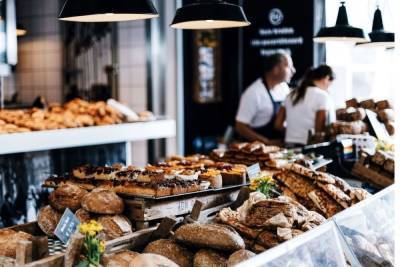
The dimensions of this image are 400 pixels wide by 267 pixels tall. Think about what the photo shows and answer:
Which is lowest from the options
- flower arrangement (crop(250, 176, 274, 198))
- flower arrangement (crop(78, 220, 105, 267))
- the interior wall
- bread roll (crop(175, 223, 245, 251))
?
bread roll (crop(175, 223, 245, 251))

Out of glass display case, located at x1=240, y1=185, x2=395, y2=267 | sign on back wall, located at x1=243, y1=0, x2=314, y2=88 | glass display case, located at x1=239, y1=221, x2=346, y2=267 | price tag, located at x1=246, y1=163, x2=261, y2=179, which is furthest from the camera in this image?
sign on back wall, located at x1=243, y1=0, x2=314, y2=88

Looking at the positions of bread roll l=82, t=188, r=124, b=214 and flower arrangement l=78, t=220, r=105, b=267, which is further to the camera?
bread roll l=82, t=188, r=124, b=214

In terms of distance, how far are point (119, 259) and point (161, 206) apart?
72cm

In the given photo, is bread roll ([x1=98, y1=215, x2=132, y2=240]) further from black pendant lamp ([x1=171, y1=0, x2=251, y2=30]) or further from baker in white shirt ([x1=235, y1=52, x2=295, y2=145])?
baker in white shirt ([x1=235, y1=52, x2=295, y2=145])

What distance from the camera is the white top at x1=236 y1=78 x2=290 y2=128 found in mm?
7176

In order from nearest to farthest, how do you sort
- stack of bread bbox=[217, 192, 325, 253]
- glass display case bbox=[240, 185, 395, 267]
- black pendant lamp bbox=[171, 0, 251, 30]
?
glass display case bbox=[240, 185, 395, 267] → stack of bread bbox=[217, 192, 325, 253] → black pendant lamp bbox=[171, 0, 251, 30]

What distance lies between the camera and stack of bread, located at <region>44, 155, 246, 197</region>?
9.82 feet

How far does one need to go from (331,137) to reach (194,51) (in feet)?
13.0

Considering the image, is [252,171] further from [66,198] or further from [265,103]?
[265,103]

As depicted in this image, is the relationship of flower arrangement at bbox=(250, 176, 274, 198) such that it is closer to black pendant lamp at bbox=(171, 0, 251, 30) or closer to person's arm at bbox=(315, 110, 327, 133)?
black pendant lamp at bbox=(171, 0, 251, 30)

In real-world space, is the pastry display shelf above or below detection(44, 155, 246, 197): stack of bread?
below

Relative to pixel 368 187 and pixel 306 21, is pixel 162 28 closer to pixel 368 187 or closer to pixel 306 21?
pixel 306 21

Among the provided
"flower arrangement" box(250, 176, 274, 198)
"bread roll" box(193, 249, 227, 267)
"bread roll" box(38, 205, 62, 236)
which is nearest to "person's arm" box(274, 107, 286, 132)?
"flower arrangement" box(250, 176, 274, 198)

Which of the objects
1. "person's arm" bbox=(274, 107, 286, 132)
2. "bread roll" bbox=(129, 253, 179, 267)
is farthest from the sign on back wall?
"bread roll" bbox=(129, 253, 179, 267)
